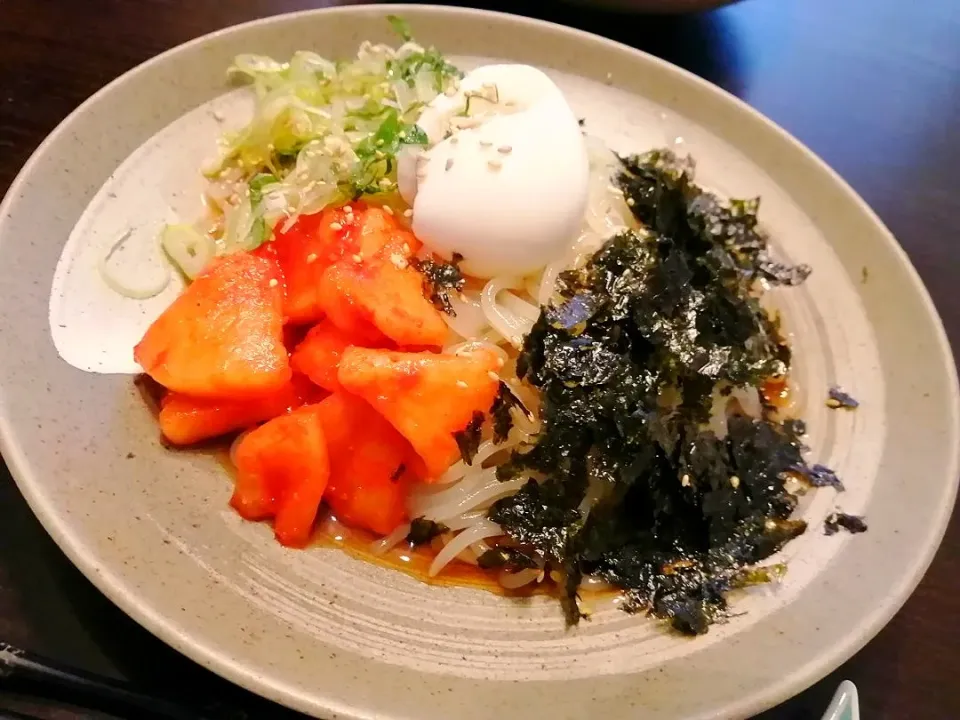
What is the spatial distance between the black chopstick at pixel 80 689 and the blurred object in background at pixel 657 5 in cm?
275

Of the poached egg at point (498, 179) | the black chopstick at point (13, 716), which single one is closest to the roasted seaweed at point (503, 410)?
the poached egg at point (498, 179)

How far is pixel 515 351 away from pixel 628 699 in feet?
3.10

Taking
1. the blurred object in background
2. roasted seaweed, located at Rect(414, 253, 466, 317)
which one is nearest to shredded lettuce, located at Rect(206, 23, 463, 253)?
roasted seaweed, located at Rect(414, 253, 466, 317)

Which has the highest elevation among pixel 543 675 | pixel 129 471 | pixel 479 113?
pixel 479 113

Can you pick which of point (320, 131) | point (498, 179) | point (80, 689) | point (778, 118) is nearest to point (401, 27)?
point (320, 131)

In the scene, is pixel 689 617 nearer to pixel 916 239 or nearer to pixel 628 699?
pixel 628 699

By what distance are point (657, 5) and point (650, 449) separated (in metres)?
1.93

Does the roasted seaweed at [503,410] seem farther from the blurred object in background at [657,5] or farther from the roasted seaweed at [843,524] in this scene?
the blurred object in background at [657,5]

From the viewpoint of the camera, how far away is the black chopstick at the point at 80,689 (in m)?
1.59

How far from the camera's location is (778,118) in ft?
10.8

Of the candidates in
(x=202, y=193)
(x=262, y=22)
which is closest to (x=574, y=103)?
(x=262, y=22)

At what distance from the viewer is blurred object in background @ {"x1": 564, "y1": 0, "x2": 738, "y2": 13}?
3.07 metres

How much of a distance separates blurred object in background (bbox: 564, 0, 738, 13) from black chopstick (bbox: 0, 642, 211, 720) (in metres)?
2.75

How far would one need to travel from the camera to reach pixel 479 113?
227 cm
